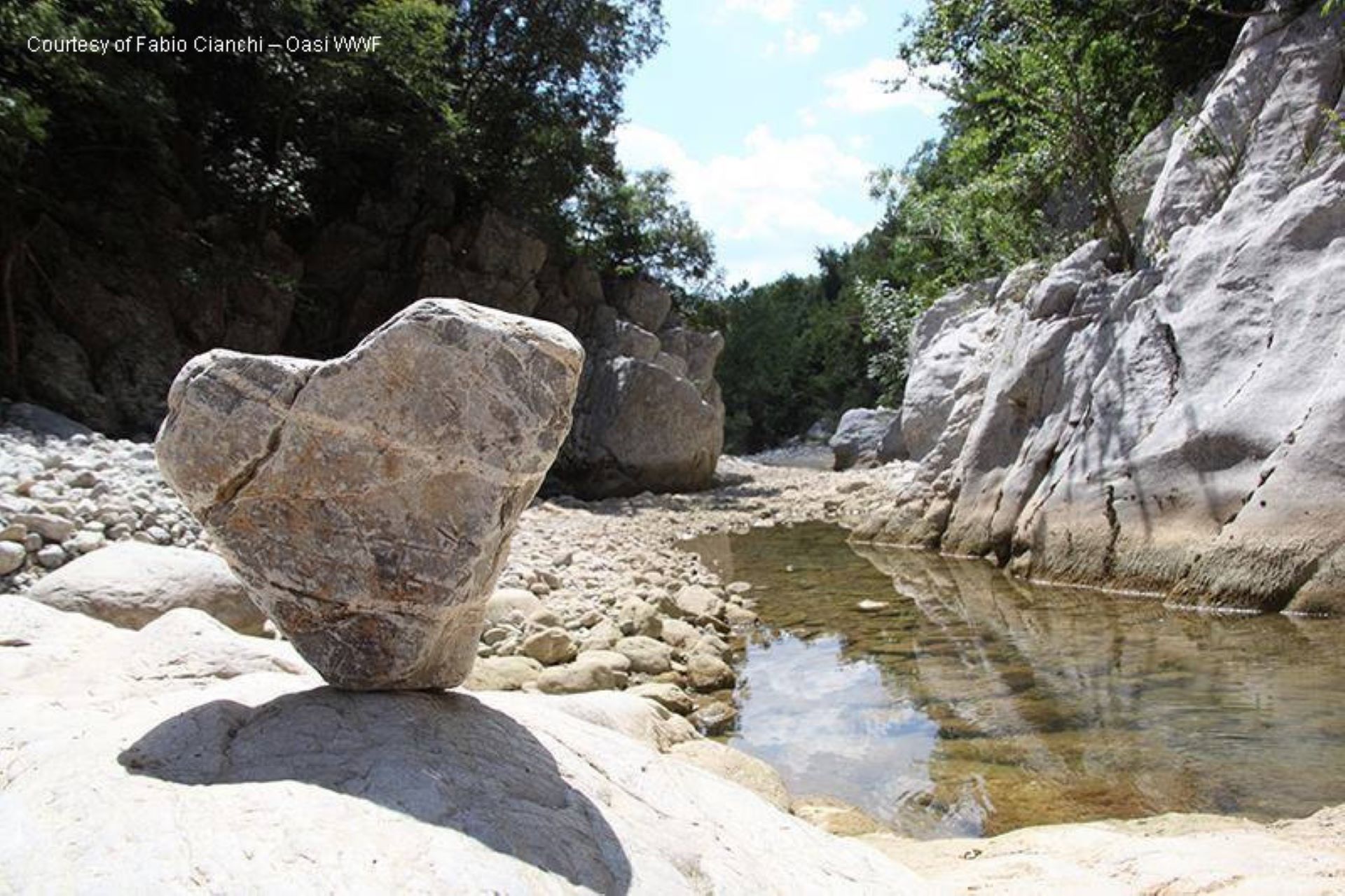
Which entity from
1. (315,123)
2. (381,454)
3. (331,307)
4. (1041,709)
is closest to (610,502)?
(331,307)

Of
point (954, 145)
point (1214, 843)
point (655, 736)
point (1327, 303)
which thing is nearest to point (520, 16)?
point (954, 145)

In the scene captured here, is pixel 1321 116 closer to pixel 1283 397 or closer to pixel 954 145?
pixel 1283 397

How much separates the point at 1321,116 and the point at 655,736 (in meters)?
10.1

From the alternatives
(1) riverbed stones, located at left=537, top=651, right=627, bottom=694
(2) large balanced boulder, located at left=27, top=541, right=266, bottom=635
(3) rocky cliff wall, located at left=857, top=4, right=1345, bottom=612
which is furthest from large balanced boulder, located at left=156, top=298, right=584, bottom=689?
(3) rocky cliff wall, located at left=857, top=4, right=1345, bottom=612

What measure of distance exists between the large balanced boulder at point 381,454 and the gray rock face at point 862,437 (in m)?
22.9

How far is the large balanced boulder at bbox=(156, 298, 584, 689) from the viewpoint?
9.43 feet

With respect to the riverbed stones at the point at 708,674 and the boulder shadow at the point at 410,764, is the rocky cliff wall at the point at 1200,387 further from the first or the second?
the boulder shadow at the point at 410,764

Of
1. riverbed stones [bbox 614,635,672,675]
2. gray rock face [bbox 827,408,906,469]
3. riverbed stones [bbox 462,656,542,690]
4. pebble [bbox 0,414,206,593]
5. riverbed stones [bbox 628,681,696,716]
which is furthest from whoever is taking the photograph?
gray rock face [bbox 827,408,906,469]

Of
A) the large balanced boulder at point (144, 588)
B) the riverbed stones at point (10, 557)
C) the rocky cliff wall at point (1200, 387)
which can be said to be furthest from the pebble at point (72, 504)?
the rocky cliff wall at point (1200, 387)

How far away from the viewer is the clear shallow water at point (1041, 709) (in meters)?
4.77

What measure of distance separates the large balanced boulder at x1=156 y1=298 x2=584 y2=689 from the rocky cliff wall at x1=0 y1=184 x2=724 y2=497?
1278 centimetres

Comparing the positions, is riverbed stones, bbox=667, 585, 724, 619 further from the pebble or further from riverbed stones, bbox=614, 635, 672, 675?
the pebble

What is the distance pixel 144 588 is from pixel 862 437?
78.7 ft

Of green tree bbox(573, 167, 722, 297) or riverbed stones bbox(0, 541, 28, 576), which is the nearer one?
riverbed stones bbox(0, 541, 28, 576)
